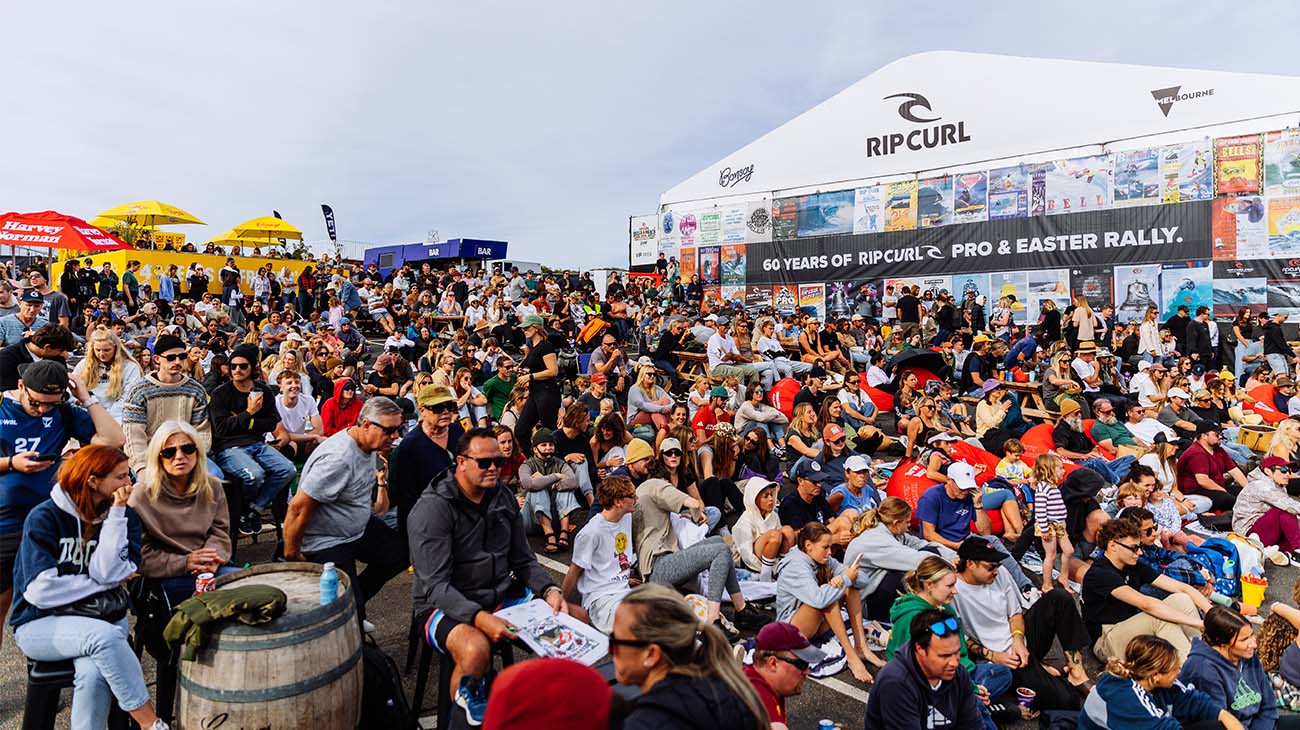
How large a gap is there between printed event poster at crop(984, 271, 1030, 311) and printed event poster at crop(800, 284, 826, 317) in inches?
189

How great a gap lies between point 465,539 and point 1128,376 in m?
15.4

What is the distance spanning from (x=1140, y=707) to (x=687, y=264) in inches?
906

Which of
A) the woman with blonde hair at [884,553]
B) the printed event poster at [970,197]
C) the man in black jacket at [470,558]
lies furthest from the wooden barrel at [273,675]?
the printed event poster at [970,197]

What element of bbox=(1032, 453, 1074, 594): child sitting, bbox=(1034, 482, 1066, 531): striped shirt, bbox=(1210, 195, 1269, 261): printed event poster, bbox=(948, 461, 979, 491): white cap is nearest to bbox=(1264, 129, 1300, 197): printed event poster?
bbox=(1210, 195, 1269, 261): printed event poster

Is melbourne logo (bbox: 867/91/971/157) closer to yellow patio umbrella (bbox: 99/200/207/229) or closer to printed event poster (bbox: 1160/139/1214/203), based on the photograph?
printed event poster (bbox: 1160/139/1214/203)

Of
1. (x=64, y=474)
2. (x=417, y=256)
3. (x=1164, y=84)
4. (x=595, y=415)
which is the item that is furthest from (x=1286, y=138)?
(x=417, y=256)

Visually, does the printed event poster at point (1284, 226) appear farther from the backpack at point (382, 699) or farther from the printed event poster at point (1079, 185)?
the backpack at point (382, 699)

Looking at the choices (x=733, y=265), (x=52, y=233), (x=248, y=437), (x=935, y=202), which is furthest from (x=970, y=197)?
(x=52, y=233)

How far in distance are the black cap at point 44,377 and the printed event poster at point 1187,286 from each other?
20617 mm

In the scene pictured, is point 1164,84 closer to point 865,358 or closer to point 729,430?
point 865,358

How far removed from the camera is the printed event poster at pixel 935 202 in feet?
69.6

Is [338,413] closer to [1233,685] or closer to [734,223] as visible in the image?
[1233,685]

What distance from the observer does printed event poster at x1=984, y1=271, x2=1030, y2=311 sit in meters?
20.2

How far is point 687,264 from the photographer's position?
1021 inches
